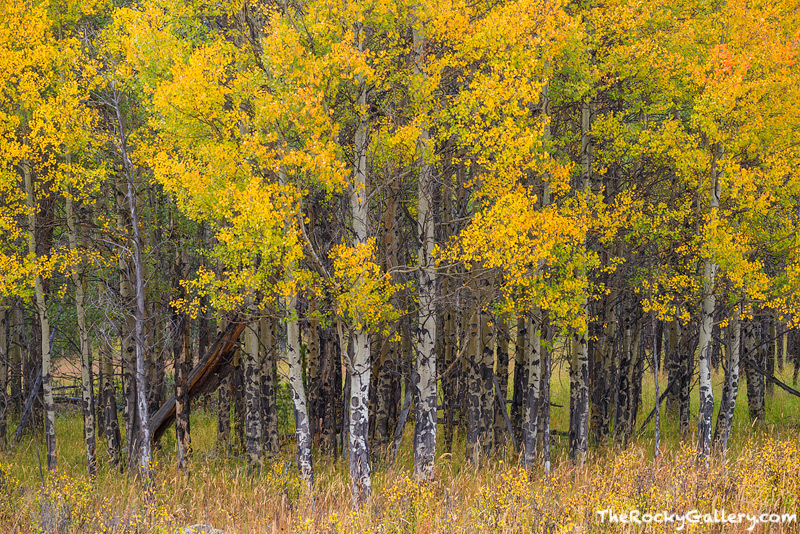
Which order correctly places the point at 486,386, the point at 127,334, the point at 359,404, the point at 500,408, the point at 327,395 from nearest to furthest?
the point at 359,404, the point at 127,334, the point at 486,386, the point at 327,395, the point at 500,408

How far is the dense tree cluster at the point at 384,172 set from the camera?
914cm

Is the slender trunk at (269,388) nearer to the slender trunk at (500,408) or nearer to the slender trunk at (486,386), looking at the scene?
the slender trunk at (486,386)

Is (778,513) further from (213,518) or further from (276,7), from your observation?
(276,7)

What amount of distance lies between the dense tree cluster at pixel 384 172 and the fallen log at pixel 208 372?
0.28 feet

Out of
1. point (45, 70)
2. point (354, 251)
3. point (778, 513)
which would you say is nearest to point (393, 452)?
point (354, 251)

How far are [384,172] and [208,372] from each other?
19.1 feet

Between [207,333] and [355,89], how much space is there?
10415 mm

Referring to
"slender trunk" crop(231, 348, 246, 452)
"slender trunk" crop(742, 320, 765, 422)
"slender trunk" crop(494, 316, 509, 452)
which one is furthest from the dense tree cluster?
"slender trunk" crop(742, 320, 765, 422)

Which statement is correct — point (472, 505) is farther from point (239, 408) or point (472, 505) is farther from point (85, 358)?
point (239, 408)

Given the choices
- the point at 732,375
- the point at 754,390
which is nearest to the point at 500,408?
the point at 732,375

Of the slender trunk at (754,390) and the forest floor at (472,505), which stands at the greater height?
the forest floor at (472,505)

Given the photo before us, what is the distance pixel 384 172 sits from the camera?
35.9 feet

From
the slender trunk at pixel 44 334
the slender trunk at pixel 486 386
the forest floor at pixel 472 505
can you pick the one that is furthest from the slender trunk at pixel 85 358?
the slender trunk at pixel 486 386

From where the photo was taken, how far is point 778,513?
721 centimetres
